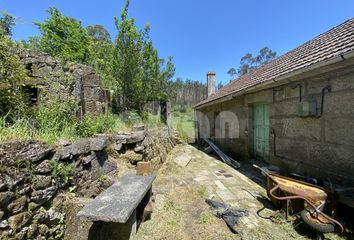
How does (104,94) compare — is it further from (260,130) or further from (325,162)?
(325,162)

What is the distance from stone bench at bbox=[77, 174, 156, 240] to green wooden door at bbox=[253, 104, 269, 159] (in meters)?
4.66

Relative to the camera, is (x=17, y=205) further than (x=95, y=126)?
No

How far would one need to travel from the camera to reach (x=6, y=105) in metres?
3.25

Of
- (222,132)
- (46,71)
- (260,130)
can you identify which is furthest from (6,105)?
(222,132)

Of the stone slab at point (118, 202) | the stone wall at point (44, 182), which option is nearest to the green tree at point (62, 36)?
the stone wall at point (44, 182)

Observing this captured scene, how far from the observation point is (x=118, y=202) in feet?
8.95

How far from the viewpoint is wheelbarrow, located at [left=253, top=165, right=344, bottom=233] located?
283cm

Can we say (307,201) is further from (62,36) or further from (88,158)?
(62,36)

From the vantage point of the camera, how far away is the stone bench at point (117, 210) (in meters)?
2.37

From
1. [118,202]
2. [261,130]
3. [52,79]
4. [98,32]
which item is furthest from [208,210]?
[98,32]

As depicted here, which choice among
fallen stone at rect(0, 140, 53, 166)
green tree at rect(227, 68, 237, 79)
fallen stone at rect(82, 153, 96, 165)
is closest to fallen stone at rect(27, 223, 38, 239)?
fallen stone at rect(0, 140, 53, 166)

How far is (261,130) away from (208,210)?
412 cm

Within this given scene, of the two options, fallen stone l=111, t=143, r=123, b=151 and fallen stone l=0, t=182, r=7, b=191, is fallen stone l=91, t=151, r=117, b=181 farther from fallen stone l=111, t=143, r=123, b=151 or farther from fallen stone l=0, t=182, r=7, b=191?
fallen stone l=0, t=182, r=7, b=191

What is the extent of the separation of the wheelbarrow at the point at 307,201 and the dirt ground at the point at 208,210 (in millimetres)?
197
